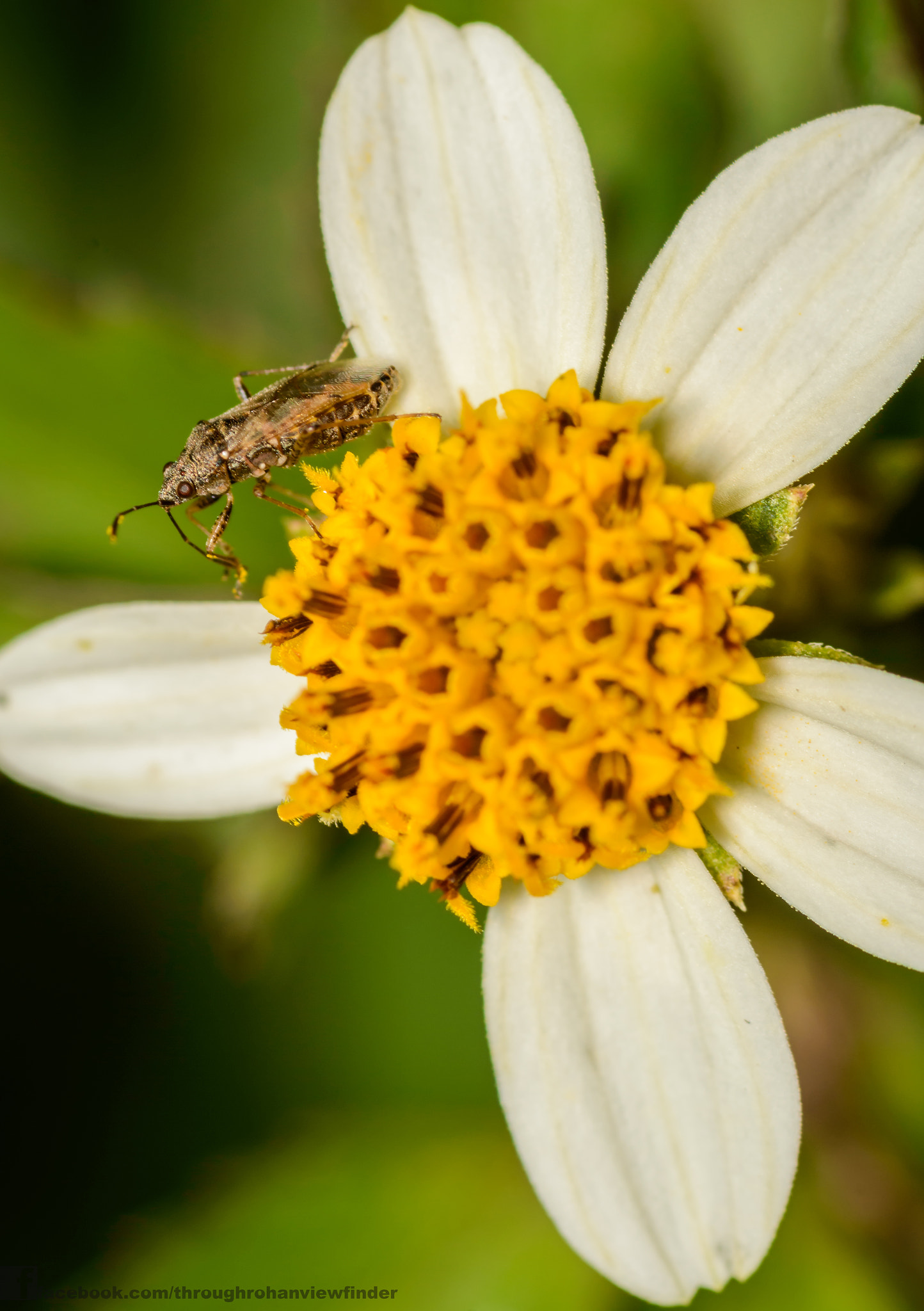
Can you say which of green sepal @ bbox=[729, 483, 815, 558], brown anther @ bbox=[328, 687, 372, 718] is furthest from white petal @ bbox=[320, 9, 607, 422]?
brown anther @ bbox=[328, 687, 372, 718]

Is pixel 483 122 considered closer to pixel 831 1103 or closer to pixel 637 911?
pixel 637 911

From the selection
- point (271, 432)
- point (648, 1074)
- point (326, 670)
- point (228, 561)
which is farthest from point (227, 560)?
point (648, 1074)

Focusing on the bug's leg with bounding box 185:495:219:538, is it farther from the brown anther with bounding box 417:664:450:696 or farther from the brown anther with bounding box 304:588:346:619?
the brown anther with bounding box 417:664:450:696

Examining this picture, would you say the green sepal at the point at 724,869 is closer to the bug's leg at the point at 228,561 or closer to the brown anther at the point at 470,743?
the brown anther at the point at 470,743

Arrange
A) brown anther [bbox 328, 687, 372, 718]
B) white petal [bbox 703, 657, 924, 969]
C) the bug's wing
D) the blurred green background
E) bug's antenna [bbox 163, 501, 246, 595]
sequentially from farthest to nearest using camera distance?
the blurred green background < bug's antenna [bbox 163, 501, 246, 595] < the bug's wing < brown anther [bbox 328, 687, 372, 718] < white petal [bbox 703, 657, 924, 969]

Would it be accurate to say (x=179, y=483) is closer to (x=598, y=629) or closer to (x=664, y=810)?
(x=598, y=629)

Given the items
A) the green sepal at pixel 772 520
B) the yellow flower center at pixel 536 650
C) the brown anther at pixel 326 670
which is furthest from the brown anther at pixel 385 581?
the green sepal at pixel 772 520
